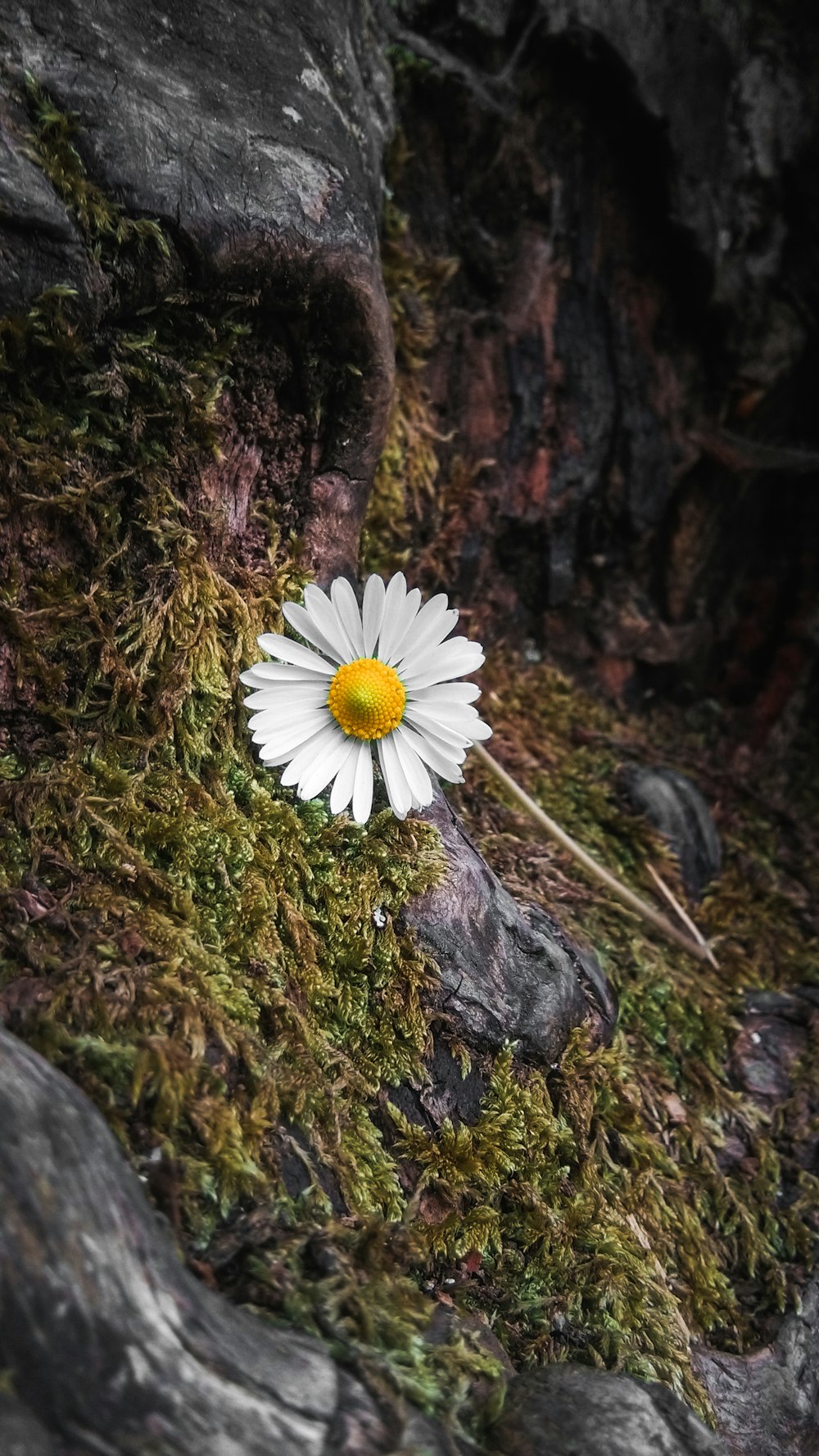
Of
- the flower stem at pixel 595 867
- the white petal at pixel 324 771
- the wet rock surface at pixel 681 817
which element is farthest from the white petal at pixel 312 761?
the wet rock surface at pixel 681 817

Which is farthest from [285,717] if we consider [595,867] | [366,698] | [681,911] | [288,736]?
[681,911]

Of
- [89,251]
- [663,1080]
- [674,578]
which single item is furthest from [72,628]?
[674,578]

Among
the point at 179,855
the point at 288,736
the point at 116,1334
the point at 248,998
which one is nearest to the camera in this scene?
the point at 116,1334

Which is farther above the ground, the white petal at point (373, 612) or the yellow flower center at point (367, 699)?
the white petal at point (373, 612)

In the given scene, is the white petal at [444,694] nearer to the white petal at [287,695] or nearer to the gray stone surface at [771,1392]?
the white petal at [287,695]

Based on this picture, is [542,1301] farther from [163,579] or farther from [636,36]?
[636,36]

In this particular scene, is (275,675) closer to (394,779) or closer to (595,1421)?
(394,779)
